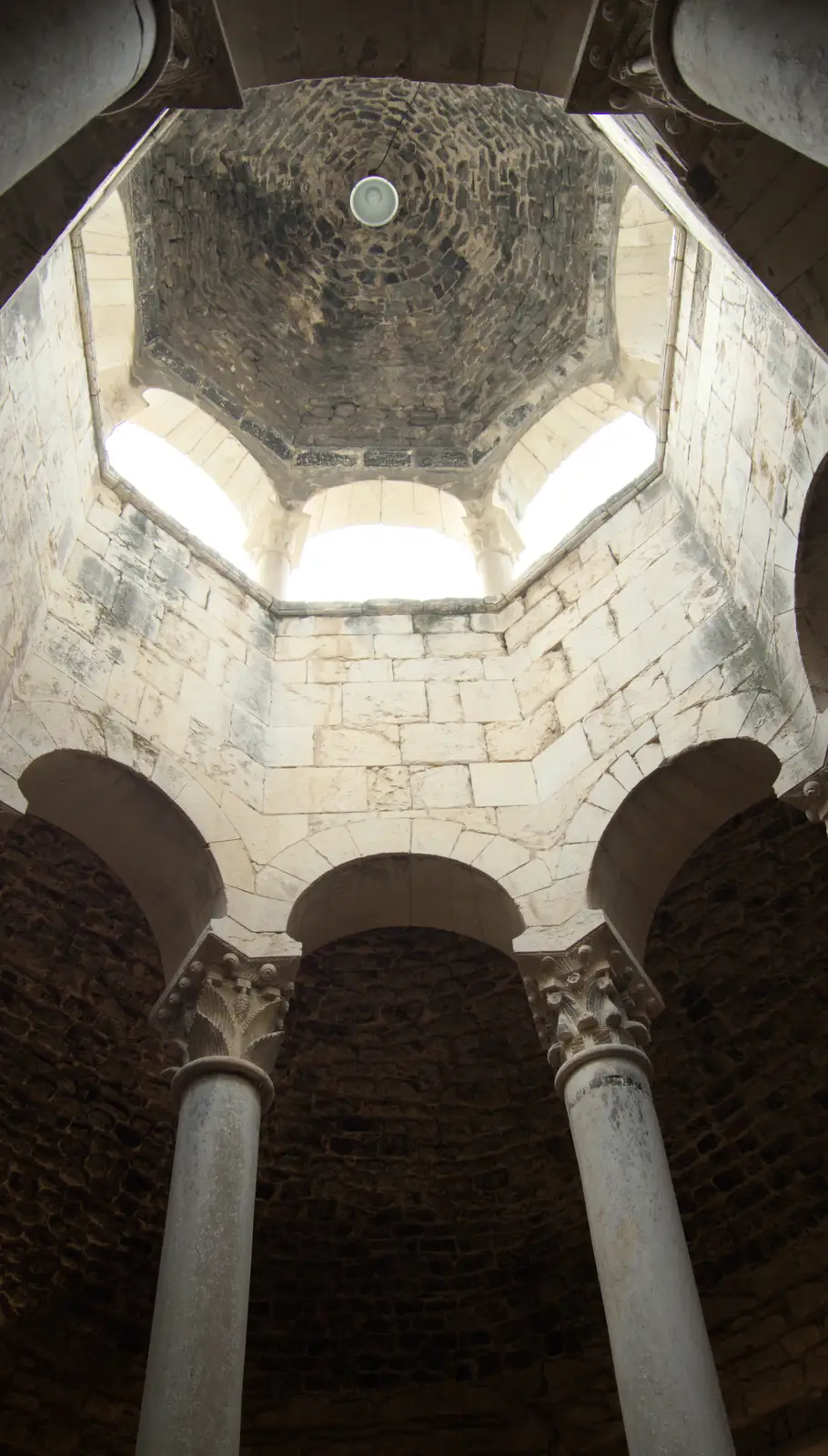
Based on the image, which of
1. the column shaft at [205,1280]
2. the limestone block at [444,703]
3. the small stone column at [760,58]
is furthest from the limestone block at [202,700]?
the small stone column at [760,58]

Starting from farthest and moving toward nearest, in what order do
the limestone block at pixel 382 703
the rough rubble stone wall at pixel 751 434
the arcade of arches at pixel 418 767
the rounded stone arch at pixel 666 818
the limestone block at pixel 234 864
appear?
the limestone block at pixel 382 703
the rounded stone arch at pixel 666 818
the limestone block at pixel 234 864
the rough rubble stone wall at pixel 751 434
the arcade of arches at pixel 418 767

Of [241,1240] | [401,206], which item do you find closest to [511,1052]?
[241,1240]

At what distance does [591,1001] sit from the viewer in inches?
249

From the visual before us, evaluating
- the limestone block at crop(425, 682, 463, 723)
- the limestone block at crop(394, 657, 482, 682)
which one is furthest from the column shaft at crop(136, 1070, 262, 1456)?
the limestone block at crop(394, 657, 482, 682)

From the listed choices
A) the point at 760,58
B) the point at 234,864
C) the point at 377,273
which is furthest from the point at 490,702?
the point at 377,273

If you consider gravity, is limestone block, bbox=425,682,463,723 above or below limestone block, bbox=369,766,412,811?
above

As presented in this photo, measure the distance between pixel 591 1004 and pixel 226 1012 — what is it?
182 centimetres

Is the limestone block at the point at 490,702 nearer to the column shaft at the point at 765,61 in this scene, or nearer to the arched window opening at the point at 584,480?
the arched window opening at the point at 584,480

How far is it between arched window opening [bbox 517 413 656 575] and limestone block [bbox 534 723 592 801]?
7.30 ft

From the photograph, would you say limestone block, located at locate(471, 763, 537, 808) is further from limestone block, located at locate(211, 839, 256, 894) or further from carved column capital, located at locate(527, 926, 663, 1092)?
limestone block, located at locate(211, 839, 256, 894)

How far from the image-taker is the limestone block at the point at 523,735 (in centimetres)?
798

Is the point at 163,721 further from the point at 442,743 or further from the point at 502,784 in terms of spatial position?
the point at 502,784

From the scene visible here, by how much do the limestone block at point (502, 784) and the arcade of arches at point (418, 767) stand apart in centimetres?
4

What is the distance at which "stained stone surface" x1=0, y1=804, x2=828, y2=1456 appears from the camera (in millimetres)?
8664
